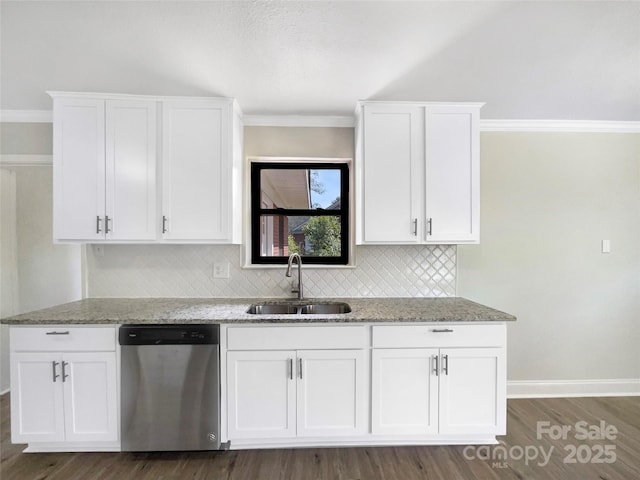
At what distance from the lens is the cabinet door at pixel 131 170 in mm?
2221

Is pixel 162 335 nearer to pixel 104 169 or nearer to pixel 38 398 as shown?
pixel 38 398

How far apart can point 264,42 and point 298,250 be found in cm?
158

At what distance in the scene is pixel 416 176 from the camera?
2.32 m

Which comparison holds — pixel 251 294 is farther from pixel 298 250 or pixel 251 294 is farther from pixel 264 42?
pixel 264 42

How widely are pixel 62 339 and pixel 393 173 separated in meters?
2.39

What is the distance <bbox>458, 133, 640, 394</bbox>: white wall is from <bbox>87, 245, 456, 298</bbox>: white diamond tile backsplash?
1.23 ft

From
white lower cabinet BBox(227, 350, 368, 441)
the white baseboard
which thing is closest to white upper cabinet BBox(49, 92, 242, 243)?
white lower cabinet BBox(227, 350, 368, 441)

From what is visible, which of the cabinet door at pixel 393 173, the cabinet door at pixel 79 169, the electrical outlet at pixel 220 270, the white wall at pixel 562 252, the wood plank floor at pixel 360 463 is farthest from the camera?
the white wall at pixel 562 252

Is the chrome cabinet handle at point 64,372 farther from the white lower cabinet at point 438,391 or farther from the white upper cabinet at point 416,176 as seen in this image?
the white upper cabinet at point 416,176

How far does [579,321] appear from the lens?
273 centimetres

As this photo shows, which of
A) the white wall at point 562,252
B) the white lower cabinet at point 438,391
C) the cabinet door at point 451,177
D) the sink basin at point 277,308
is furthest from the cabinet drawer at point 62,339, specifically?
the white wall at point 562,252

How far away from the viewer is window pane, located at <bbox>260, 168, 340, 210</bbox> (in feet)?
9.16

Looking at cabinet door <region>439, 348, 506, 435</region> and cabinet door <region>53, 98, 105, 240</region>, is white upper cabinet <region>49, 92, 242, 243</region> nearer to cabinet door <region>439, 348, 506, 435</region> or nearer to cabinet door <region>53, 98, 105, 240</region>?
cabinet door <region>53, 98, 105, 240</region>

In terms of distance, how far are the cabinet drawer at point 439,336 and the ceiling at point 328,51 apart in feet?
5.19
